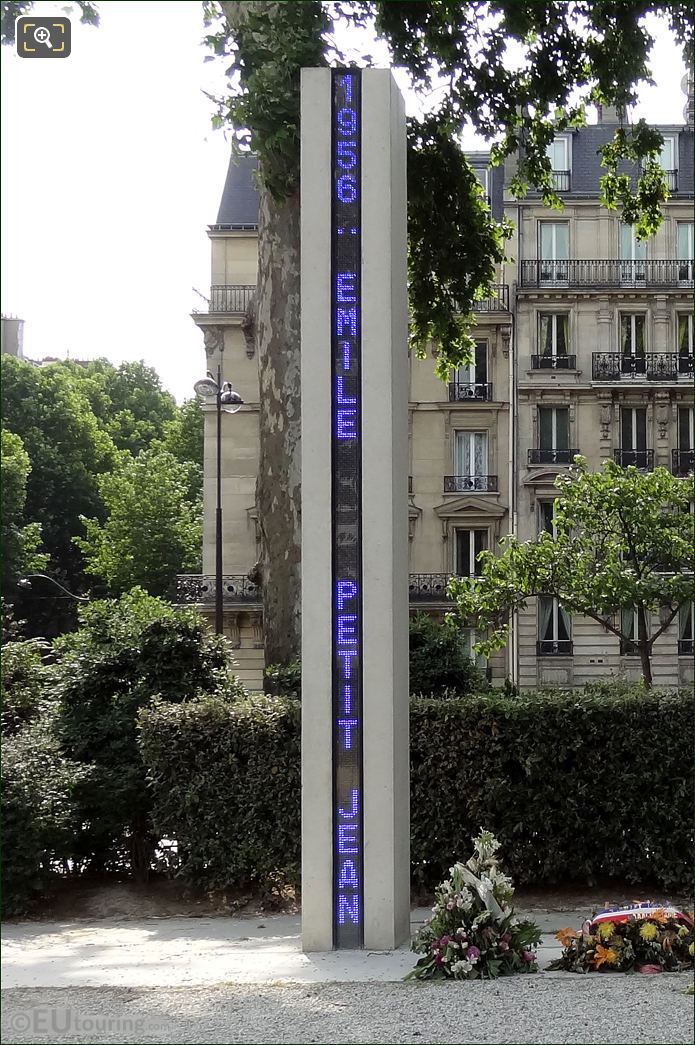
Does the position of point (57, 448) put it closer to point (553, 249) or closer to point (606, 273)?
point (553, 249)

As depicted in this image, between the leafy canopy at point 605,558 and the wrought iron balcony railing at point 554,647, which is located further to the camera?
the wrought iron balcony railing at point 554,647

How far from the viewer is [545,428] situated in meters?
28.8

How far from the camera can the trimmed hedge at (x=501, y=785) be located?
32.0 feet

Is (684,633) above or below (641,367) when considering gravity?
below

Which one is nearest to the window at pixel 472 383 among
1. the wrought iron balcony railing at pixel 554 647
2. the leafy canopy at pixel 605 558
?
the wrought iron balcony railing at pixel 554 647

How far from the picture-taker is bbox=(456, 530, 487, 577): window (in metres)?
27.3

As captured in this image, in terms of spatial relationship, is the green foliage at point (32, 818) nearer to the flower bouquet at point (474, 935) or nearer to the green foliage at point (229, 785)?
the green foliage at point (229, 785)

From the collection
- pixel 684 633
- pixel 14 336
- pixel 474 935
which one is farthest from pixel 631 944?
pixel 14 336

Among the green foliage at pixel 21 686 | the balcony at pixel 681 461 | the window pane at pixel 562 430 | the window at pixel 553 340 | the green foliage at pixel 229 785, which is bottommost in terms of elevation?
the green foliage at pixel 229 785

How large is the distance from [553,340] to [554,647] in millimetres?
7930

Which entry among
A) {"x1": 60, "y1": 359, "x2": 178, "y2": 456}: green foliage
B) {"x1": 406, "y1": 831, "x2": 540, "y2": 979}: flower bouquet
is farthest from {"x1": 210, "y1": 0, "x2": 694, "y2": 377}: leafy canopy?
{"x1": 60, "y1": 359, "x2": 178, "y2": 456}: green foliage

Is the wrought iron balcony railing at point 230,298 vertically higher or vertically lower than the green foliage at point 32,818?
higher

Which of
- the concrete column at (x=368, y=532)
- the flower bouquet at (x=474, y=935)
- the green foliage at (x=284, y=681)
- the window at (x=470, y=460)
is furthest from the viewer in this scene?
the window at (x=470, y=460)

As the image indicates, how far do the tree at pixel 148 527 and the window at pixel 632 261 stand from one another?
13.0 m
